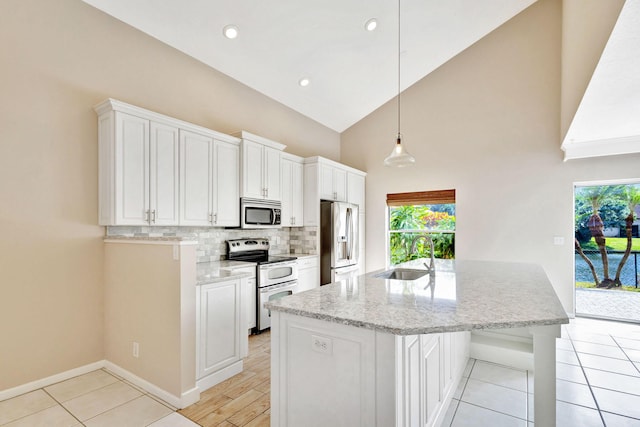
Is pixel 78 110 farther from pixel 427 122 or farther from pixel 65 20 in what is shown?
pixel 427 122

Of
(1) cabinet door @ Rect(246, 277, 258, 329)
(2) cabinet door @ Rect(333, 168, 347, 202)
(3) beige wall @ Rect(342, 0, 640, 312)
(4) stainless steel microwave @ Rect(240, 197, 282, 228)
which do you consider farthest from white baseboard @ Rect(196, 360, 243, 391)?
(3) beige wall @ Rect(342, 0, 640, 312)

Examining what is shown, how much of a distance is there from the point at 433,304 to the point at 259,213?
2.76 metres

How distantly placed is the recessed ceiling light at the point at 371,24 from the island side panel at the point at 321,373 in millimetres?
3576

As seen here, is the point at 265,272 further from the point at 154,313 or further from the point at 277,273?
the point at 154,313

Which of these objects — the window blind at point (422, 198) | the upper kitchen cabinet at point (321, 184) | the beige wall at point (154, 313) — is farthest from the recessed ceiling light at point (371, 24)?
the beige wall at point (154, 313)

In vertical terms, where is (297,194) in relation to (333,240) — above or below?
above

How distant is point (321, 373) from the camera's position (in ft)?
4.78

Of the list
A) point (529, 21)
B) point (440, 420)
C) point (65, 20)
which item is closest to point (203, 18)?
point (65, 20)

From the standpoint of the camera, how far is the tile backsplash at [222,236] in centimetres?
309

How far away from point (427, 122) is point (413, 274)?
137 inches

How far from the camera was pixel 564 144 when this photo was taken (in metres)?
4.11

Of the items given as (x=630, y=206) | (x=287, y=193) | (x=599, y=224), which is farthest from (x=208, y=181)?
(x=630, y=206)

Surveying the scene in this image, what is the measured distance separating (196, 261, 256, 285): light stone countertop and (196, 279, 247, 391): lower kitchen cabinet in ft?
0.14

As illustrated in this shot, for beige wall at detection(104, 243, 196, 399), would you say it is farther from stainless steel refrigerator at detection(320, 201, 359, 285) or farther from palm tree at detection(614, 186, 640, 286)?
palm tree at detection(614, 186, 640, 286)
